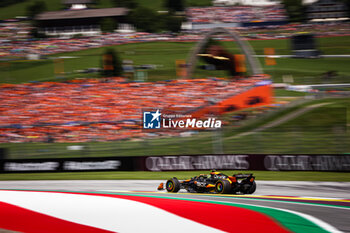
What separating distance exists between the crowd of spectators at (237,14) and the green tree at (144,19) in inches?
130

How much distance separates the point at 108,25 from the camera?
128 feet

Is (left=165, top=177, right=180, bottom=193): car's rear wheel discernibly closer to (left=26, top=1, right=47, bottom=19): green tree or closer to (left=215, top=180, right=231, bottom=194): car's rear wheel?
(left=215, top=180, right=231, bottom=194): car's rear wheel

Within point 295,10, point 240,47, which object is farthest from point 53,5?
point 295,10

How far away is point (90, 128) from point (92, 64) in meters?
13.5

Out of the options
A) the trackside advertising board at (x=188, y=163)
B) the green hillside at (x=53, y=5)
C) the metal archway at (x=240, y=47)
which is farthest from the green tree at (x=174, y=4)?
the trackside advertising board at (x=188, y=163)

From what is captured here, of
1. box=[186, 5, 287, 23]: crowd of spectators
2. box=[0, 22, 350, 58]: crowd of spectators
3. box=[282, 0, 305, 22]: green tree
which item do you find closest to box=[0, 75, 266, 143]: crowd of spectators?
box=[0, 22, 350, 58]: crowd of spectators

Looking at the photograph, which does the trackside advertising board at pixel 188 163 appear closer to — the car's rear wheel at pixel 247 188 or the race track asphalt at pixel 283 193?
the race track asphalt at pixel 283 193

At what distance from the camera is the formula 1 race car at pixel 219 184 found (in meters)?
11.0

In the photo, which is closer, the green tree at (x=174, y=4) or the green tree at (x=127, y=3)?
the green tree at (x=174, y=4)

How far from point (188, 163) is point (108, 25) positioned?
1003 inches

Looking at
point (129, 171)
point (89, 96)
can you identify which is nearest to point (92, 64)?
point (89, 96)

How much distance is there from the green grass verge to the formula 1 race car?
396cm

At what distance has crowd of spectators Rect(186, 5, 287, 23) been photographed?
3762 centimetres

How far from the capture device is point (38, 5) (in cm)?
4025
